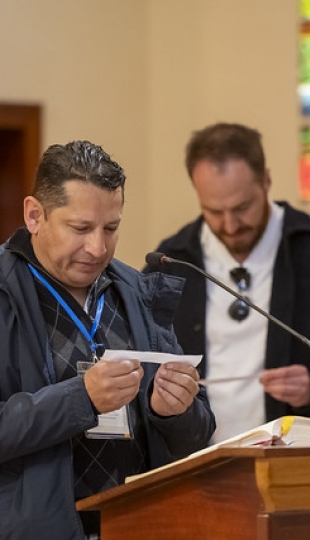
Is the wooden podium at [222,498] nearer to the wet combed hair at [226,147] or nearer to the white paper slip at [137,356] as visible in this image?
the white paper slip at [137,356]

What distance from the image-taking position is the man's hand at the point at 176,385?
7.65 ft

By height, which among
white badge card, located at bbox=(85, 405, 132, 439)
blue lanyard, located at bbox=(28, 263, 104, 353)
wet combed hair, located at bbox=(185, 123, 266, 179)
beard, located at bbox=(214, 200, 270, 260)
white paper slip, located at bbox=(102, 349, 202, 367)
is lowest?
white badge card, located at bbox=(85, 405, 132, 439)

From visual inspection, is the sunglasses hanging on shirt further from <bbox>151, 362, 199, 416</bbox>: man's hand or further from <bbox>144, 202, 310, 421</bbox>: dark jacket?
<bbox>151, 362, 199, 416</bbox>: man's hand

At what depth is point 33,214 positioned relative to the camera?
7.99 ft

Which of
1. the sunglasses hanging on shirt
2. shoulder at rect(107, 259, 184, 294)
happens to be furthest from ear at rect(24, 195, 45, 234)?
the sunglasses hanging on shirt

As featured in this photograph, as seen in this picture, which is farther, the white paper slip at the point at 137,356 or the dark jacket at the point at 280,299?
the dark jacket at the point at 280,299

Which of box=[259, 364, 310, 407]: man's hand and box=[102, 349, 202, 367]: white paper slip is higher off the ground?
box=[102, 349, 202, 367]: white paper slip

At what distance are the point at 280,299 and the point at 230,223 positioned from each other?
0.28 meters

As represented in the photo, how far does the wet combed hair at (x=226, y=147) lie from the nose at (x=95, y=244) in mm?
1382

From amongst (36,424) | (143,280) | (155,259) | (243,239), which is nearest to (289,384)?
(243,239)

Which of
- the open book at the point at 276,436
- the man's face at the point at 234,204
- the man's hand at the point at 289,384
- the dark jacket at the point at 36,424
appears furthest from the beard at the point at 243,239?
the open book at the point at 276,436

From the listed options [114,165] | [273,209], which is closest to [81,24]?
[273,209]

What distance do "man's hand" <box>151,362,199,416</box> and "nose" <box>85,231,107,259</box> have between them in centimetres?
26

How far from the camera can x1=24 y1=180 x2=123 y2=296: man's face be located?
2354 mm
